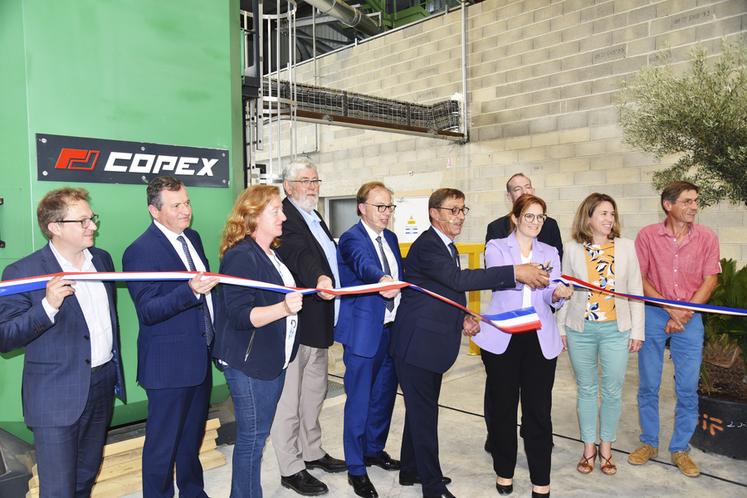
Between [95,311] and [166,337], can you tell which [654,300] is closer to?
[166,337]

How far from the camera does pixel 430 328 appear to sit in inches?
97.3

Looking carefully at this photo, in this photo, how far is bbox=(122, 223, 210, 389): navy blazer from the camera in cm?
214

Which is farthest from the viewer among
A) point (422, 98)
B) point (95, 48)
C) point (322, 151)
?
point (322, 151)

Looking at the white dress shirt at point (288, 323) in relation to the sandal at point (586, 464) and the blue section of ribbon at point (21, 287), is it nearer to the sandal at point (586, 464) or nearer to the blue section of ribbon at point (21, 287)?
the blue section of ribbon at point (21, 287)

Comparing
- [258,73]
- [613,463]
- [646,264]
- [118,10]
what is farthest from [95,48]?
[613,463]

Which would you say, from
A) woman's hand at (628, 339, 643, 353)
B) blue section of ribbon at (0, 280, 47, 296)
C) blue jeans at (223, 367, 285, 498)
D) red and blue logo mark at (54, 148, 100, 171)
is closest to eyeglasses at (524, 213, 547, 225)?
woman's hand at (628, 339, 643, 353)

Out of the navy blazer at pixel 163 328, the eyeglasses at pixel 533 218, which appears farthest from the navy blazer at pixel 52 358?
the eyeglasses at pixel 533 218

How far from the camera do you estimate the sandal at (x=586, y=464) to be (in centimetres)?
303

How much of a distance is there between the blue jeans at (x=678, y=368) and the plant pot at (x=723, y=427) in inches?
10.1

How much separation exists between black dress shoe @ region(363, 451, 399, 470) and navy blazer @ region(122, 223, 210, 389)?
126 centimetres

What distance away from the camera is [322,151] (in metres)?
9.55

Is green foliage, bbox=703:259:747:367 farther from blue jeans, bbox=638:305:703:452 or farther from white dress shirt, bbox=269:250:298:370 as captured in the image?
white dress shirt, bbox=269:250:298:370

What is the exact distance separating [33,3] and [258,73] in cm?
132

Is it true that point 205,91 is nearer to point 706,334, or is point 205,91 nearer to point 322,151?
point 706,334
